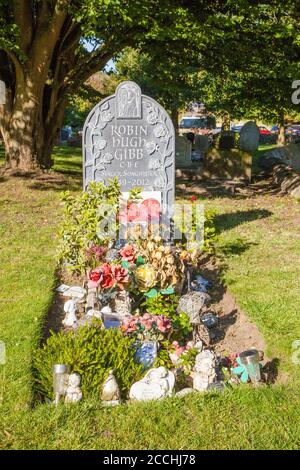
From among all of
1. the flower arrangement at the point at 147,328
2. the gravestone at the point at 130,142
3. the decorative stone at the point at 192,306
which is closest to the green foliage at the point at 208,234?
the gravestone at the point at 130,142

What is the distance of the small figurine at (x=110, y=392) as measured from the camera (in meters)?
4.25

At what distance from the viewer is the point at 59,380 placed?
419 centimetres

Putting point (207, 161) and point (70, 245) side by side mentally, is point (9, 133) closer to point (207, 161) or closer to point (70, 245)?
point (207, 161)

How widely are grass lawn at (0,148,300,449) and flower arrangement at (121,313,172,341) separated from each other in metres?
0.89

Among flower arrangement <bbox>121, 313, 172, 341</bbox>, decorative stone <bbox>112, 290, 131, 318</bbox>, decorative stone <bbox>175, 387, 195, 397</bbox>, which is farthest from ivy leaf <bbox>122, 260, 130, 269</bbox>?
decorative stone <bbox>175, 387, 195, 397</bbox>

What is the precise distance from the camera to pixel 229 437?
3.79 m

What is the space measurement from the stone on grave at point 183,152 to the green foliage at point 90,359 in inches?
653

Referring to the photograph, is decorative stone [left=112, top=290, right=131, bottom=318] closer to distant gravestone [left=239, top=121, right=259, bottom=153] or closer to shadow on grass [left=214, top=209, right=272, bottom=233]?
shadow on grass [left=214, top=209, right=272, bottom=233]

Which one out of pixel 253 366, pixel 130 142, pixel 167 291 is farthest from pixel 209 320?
pixel 130 142

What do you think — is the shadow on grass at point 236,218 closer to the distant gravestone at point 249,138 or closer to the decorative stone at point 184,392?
the decorative stone at point 184,392

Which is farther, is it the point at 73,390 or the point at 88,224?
the point at 88,224

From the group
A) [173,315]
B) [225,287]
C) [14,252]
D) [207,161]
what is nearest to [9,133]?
[207,161]

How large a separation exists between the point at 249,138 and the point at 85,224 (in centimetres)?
1287

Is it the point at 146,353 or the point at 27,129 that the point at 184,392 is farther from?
the point at 27,129
